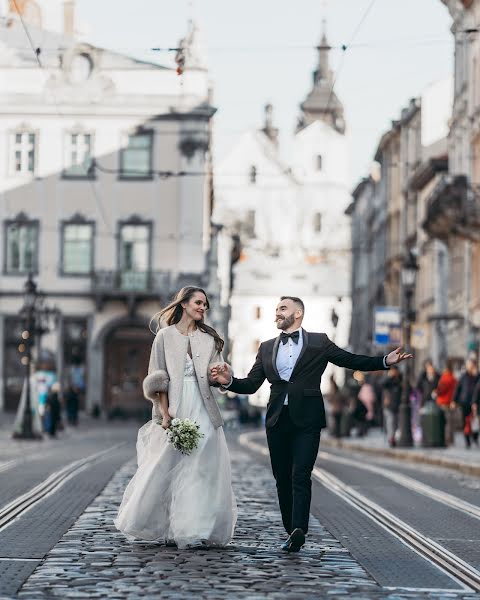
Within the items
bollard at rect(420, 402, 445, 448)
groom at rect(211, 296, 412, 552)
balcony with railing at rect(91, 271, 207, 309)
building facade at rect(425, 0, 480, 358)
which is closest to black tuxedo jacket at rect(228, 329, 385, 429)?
groom at rect(211, 296, 412, 552)

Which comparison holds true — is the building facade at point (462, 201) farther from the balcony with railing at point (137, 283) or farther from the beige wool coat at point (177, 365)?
the beige wool coat at point (177, 365)

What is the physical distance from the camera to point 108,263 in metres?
63.3

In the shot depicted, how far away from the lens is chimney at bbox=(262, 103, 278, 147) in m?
141

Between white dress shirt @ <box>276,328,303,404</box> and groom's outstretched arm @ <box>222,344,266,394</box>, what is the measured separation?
140 mm

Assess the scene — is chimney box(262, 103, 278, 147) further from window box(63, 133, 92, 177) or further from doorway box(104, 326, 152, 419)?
window box(63, 133, 92, 177)

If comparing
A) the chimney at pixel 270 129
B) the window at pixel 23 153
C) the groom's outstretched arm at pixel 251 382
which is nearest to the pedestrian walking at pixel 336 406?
the window at pixel 23 153

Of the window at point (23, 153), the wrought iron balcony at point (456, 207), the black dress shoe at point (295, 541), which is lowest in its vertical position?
the black dress shoe at point (295, 541)

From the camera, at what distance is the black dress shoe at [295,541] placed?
1084 cm

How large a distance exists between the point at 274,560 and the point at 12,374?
2092 inches

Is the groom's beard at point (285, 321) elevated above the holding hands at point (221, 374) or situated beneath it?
elevated above

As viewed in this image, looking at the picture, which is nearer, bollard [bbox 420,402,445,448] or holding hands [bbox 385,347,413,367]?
holding hands [bbox 385,347,413,367]

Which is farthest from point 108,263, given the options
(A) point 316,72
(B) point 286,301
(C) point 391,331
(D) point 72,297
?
(A) point 316,72

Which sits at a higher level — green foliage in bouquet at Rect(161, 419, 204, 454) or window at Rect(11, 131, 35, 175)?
window at Rect(11, 131, 35, 175)

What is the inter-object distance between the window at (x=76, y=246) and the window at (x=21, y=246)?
3.66ft
